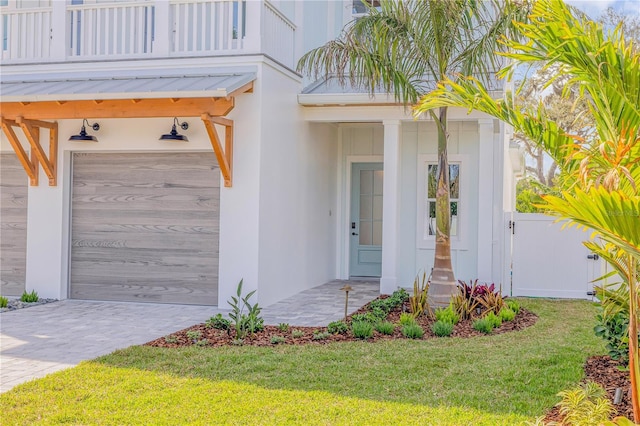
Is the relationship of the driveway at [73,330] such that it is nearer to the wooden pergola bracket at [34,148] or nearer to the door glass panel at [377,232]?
the wooden pergola bracket at [34,148]

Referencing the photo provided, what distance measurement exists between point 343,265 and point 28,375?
27.3ft

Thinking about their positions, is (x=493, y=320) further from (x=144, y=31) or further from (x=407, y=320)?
(x=144, y=31)

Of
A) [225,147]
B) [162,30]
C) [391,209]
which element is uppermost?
[162,30]

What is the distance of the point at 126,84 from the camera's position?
9.52 metres

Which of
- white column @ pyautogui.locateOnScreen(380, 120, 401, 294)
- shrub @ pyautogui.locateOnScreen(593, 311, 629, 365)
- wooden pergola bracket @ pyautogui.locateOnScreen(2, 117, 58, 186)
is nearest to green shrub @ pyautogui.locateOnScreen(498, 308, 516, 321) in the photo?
white column @ pyautogui.locateOnScreen(380, 120, 401, 294)

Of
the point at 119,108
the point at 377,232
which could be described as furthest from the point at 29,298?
the point at 377,232

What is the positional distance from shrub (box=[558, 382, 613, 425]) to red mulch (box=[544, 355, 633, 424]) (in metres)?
0.08

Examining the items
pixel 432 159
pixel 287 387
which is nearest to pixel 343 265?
pixel 432 159

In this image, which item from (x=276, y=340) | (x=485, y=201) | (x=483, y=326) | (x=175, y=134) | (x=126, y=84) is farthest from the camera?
(x=485, y=201)

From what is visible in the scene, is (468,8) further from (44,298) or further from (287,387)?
(44,298)

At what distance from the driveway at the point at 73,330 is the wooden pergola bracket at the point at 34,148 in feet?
6.89

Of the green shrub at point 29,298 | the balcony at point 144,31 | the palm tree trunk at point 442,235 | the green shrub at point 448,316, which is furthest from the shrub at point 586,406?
the green shrub at point 29,298

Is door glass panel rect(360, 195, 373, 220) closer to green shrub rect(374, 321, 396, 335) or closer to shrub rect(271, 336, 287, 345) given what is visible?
green shrub rect(374, 321, 396, 335)

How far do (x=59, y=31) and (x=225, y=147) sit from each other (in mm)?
3608
